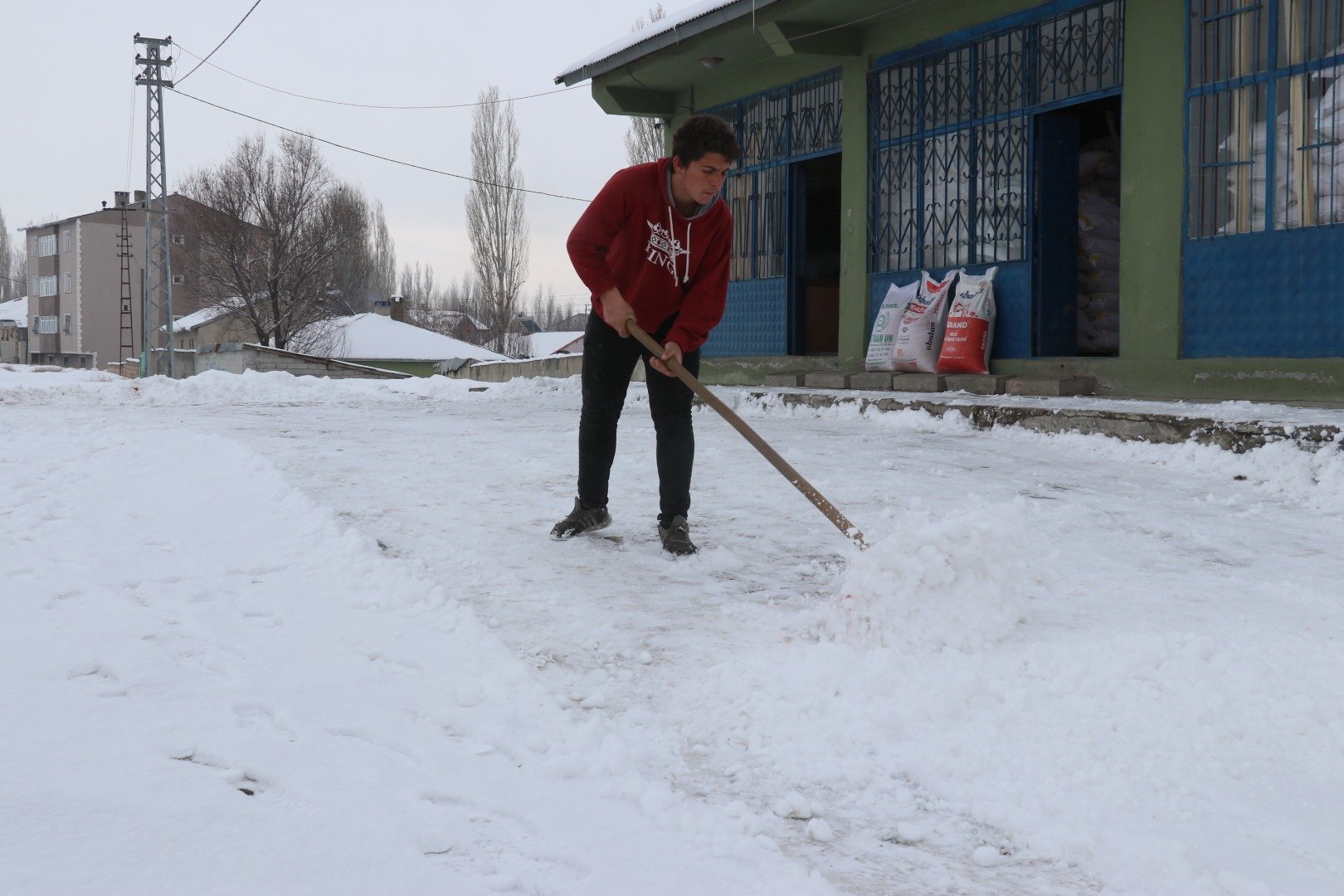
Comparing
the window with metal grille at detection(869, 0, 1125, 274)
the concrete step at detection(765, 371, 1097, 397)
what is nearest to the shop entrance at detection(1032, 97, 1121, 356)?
the window with metal grille at detection(869, 0, 1125, 274)

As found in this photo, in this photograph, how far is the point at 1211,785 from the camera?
188cm

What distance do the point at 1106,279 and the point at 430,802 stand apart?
27.2 ft

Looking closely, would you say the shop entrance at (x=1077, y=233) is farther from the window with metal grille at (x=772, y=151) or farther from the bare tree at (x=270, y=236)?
the bare tree at (x=270, y=236)

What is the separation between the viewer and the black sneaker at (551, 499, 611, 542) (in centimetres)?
379

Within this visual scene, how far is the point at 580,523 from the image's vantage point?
3840 mm

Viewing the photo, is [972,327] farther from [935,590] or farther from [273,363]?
[273,363]

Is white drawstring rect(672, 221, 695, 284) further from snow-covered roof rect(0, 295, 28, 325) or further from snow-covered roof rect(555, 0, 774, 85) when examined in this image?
snow-covered roof rect(0, 295, 28, 325)

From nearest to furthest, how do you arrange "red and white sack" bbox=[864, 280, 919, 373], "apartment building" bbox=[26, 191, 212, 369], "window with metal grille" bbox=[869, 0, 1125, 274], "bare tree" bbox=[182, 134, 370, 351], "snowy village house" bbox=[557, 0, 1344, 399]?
"snowy village house" bbox=[557, 0, 1344, 399] < "window with metal grille" bbox=[869, 0, 1125, 274] < "red and white sack" bbox=[864, 280, 919, 373] < "bare tree" bbox=[182, 134, 370, 351] < "apartment building" bbox=[26, 191, 212, 369]

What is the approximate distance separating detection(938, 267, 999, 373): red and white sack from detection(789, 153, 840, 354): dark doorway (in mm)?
2518

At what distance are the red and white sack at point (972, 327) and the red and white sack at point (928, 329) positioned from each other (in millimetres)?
253

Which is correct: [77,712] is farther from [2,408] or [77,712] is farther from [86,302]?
[86,302]

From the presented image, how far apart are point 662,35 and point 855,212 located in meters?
2.67

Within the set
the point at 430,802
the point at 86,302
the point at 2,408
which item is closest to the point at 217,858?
the point at 430,802

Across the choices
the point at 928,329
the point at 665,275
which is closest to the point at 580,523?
the point at 665,275
